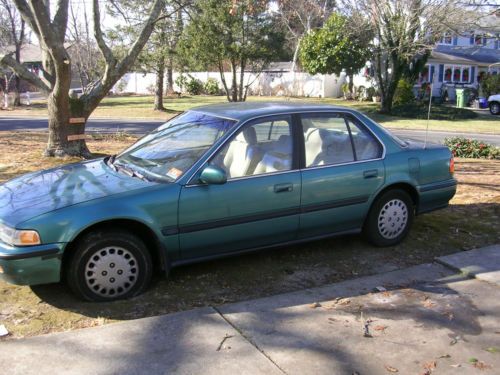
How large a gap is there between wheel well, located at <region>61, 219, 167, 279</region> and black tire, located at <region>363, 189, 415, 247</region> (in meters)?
2.18

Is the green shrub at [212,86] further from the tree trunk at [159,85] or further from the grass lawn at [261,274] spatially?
the grass lawn at [261,274]

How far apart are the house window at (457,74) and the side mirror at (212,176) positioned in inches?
1580

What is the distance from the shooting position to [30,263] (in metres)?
3.75

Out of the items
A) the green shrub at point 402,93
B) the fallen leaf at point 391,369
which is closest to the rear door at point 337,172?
the fallen leaf at point 391,369

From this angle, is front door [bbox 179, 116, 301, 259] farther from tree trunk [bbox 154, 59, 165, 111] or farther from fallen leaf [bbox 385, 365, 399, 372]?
tree trunk [bbox 154, 59, 165, 111]

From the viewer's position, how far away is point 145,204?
4.08 metres

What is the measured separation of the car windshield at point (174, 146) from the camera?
4.50 metres

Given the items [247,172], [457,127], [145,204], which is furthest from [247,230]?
[457,127]

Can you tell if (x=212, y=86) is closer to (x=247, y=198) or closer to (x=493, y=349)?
(x=247, y=198)

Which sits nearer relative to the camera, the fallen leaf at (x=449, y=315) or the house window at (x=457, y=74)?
the fallen leaf at (x=449, y=315)

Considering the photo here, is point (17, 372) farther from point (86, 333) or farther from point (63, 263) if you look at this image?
point (63, 263)

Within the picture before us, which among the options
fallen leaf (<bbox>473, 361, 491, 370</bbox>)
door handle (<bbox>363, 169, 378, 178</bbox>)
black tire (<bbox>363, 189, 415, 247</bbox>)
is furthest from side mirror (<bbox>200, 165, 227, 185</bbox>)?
fallen leaf (<bbox>473, 361, 491, 370</bbox>)

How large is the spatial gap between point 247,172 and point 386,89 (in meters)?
25.2

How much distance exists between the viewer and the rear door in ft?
16.0
